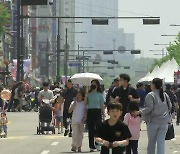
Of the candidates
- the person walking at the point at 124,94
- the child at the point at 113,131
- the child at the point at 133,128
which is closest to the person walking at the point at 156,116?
the child at the point at 133,128

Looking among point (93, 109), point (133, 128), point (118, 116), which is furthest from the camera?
point (93, 109)

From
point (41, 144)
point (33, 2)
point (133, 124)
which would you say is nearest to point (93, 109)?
point (41, 144)

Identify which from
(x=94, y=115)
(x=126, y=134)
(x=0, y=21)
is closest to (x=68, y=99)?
(x=94, y=115)

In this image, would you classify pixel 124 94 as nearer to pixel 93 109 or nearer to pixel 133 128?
pixel 93 109

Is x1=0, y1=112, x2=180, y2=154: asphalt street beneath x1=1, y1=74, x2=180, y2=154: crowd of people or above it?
beneath

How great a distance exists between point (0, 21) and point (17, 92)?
1484cm

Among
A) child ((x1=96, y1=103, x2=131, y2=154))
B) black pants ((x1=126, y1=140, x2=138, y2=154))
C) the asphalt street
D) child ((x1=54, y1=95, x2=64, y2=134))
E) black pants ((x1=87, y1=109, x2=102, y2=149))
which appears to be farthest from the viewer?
child ((x1=54, y1=95, x2=64, y2=134))

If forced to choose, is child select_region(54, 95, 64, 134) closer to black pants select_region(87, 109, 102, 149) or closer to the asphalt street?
the asphalt street

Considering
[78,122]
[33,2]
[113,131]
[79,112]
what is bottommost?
[78,122]

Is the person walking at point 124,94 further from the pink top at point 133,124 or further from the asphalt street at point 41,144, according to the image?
the pink top at point 133,124

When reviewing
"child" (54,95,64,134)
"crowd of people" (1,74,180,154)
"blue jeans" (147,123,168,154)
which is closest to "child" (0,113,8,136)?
"crowd of people" (1,74,180,154)

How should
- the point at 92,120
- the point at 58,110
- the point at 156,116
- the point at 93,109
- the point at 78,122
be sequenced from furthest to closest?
1. the point at 58,110
2. the point at 78,122
3. the point at 93,109
4. the point at 92,120
5. the point at 156,116

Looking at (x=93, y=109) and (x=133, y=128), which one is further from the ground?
(x=133, y=128)

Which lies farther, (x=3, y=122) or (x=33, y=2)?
(x=33, y=2)
